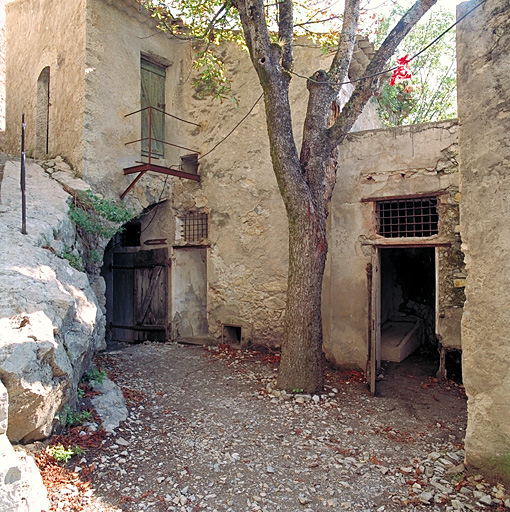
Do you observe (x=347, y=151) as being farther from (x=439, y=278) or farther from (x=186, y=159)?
(x=186, y=159)

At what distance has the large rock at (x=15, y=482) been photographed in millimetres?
2383

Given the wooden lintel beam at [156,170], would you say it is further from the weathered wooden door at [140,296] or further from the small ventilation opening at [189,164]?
the weathered wooden door at [140,296]

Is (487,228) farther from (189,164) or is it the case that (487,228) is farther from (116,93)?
(116,93)

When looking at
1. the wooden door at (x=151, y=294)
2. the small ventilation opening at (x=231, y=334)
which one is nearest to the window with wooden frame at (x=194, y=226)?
the wooden door at (x=151, y=294)

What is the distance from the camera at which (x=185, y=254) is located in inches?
358

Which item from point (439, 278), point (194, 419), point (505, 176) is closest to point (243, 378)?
point (194, 419)

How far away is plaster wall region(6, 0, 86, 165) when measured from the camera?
7.62 m

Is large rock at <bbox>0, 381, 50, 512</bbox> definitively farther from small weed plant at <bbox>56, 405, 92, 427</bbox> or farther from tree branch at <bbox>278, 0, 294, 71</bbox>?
tree branch at <bbox>278, 0, 294, 71</bbox>

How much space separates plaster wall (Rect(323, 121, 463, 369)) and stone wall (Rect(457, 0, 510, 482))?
2625mm

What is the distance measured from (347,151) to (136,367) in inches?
Answer: 191

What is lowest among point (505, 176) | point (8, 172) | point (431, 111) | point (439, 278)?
point (439, 278)

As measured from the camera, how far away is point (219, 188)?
8.37 meters

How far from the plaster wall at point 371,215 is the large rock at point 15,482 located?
4936 mm

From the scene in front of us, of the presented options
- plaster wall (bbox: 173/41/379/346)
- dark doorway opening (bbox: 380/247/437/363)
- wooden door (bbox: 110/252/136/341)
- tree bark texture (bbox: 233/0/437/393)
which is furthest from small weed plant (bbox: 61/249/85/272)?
dark doorway opening (bbox: 380/247/437/363)
